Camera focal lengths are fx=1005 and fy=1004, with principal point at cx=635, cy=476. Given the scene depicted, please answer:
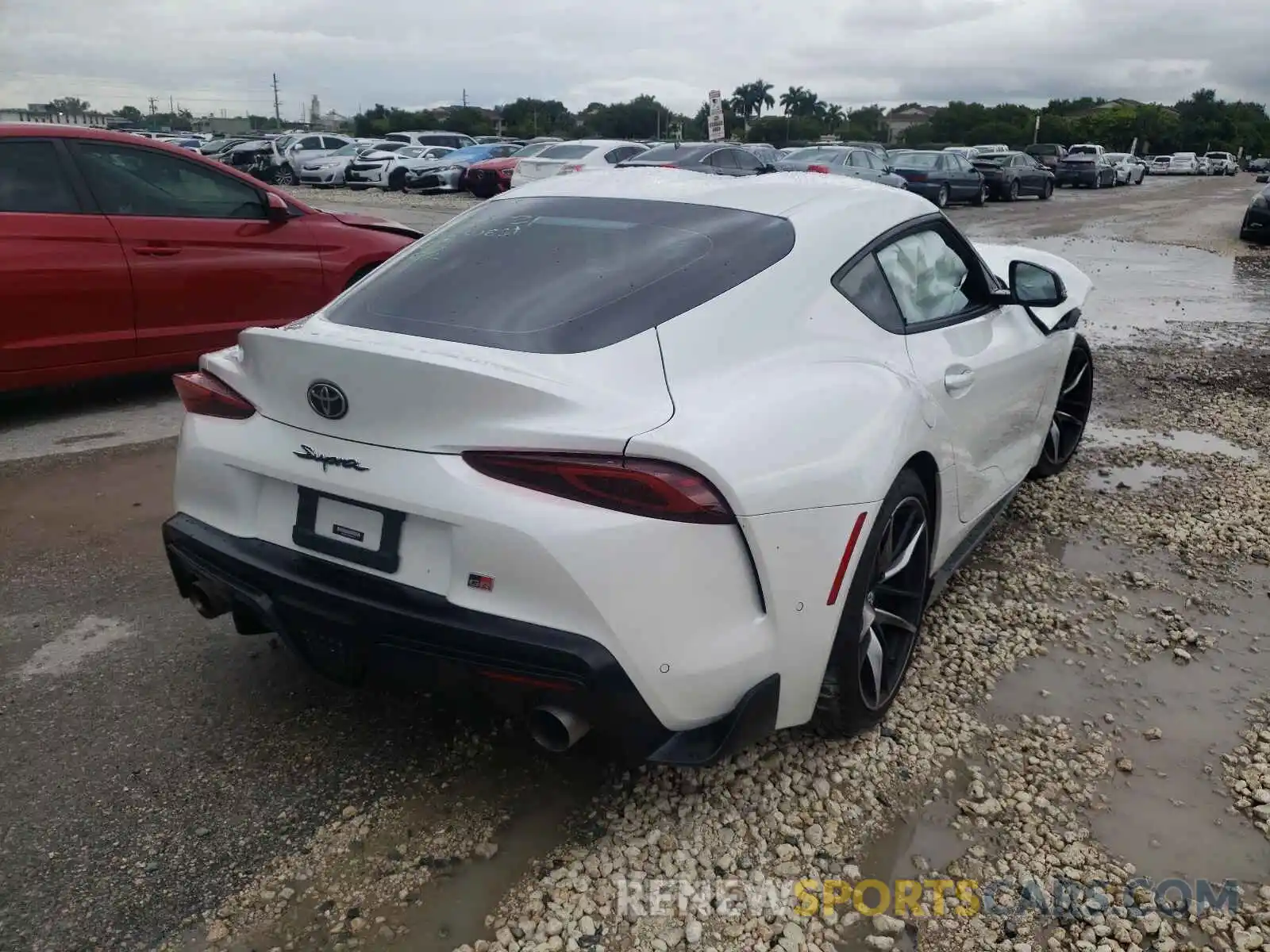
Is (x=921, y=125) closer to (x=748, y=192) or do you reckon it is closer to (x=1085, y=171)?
(x=1085, y=171)

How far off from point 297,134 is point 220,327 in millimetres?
28966

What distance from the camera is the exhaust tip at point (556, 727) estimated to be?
2178mm

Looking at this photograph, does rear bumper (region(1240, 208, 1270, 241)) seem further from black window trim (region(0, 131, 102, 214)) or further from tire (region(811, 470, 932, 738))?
black window trim (region(0, 131, 102, 214))

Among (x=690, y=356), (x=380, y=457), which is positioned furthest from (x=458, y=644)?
(x=690, y=356)

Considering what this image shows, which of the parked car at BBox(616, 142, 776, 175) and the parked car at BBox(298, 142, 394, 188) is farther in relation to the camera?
the parked car at BBox(298, 142, 394, 188)

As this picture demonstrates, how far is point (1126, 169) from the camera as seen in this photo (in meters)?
39.8

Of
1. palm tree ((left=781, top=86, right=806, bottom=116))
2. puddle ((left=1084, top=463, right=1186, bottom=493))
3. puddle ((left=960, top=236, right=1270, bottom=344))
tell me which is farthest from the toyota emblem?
palm tree ((left=781, top=86, right=806, bottom=116))

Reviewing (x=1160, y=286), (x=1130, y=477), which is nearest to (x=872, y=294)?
(x=1130, y=477)

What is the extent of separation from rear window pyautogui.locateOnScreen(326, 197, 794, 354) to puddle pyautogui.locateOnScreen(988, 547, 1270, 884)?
1.61 m

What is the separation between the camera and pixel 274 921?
219 centimetres

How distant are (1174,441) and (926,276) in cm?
312

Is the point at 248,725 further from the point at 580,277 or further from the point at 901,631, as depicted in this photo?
the point at 901,631

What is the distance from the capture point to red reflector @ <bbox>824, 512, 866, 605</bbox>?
240 cm

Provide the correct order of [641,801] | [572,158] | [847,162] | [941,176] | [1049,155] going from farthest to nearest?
[1049,155] < [941,176] < [847,162] < [572,158] < [641,801]
